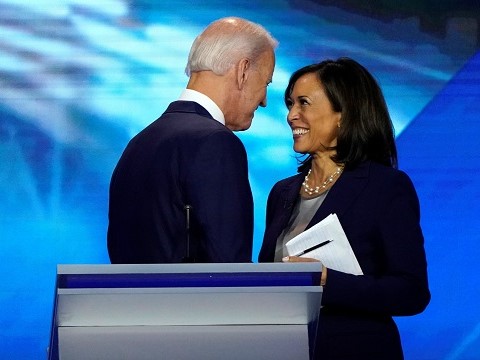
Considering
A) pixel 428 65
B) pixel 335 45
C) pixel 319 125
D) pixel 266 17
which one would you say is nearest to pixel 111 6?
pixel 266 17

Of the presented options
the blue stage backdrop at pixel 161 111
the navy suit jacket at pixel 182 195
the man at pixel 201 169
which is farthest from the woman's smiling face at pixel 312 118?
the blue stage backdrop at pixel 161 111

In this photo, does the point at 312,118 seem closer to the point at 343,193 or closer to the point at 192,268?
the point at 343,193

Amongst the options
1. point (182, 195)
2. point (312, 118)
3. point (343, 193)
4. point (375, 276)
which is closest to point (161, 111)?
point (312, 118)

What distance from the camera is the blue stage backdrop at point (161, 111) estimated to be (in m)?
4.65

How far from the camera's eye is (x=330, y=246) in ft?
8.88

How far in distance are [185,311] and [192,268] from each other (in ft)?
0.35

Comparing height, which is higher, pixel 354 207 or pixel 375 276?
pixel 354 207

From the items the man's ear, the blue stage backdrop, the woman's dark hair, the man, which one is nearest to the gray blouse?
the woman's dark hair

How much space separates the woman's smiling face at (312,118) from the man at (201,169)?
1.02ft

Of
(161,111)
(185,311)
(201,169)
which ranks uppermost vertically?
(161,111)

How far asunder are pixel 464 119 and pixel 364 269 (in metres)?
2.16

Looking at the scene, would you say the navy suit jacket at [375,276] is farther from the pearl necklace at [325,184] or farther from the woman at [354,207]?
the pearl necklace at [325,184]

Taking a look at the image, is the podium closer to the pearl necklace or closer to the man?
the man

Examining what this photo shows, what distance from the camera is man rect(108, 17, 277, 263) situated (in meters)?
2.41
